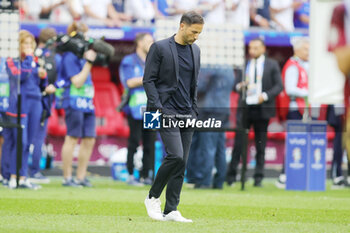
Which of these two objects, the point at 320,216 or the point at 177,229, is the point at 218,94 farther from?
the point at 177,229

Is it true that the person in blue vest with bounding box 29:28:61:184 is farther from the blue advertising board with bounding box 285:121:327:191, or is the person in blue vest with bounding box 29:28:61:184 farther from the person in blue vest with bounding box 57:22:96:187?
the blue advertising board with bounding box 285:121:327:191

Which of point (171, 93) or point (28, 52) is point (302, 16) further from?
point (171, 93)

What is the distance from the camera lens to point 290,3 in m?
19.7

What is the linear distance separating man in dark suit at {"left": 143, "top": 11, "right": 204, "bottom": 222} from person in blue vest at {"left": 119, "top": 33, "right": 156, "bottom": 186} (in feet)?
17.6

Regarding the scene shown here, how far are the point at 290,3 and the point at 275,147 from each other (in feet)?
10.5

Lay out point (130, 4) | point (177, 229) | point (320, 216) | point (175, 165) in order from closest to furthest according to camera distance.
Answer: point (177, 229)
point (175, 165)
point (320, 216)
point (130, 4)

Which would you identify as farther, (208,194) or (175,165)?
(208,194)

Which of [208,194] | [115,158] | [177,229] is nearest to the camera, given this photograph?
[177,229]

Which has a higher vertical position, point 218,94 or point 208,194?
point 218,94

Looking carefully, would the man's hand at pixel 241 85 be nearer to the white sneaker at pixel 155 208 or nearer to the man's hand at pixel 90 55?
the man's hand at pixel 90 55

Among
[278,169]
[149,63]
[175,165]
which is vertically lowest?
[278,169]

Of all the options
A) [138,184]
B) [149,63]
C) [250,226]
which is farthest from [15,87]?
[250,226]

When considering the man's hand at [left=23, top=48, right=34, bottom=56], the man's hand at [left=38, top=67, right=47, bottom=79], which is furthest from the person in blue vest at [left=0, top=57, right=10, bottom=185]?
the man's hand at [left=38, top=67, right=47, bottom=79]

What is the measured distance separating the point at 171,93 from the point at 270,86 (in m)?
6.49
